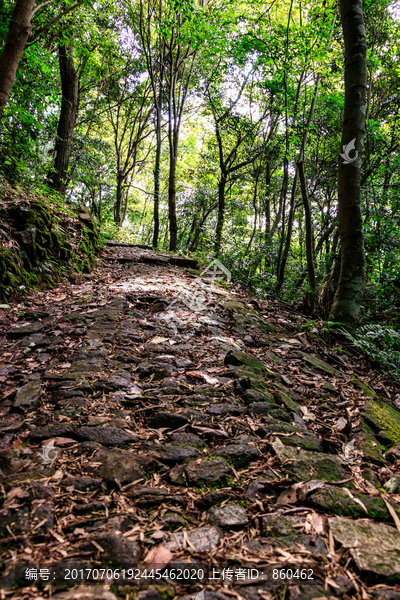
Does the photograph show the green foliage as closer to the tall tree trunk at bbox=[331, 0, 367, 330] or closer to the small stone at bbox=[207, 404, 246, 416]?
the tall tree trunk at bbox=[331, 0, 367, 330]

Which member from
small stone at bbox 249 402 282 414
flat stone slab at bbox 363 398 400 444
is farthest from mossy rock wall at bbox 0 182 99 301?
flat stone slab at bbox 363 398 400 444

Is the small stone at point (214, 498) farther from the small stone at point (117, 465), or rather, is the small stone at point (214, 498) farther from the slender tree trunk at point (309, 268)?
the slender tree trunk at point (309, 268)

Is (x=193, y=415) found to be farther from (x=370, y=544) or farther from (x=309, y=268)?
(x=309, y=268)

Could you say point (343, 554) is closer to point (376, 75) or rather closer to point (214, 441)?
point (214, 441)

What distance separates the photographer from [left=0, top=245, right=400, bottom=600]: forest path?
1.07 m

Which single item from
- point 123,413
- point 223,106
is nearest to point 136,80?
point 223,106

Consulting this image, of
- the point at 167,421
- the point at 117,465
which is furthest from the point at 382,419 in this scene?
the point at 117,465

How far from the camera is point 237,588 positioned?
3.33 feet

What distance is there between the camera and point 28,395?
2.04 m

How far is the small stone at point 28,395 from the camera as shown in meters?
1.93

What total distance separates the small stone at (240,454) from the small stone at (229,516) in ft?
0.90

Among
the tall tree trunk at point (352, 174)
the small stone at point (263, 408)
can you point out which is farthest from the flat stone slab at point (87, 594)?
the tall tree trunk at point (352, 174)

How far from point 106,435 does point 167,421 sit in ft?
1.19

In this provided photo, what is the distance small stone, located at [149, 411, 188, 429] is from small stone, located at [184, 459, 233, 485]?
1.10 ft
